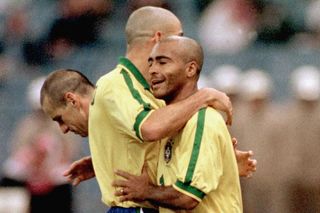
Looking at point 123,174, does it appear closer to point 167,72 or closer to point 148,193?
point 148,193

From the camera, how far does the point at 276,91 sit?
12547 mm

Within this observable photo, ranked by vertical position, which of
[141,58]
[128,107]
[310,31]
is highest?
[310,31]

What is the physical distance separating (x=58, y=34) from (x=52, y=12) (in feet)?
1.15

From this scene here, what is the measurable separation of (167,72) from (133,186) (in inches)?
23.6

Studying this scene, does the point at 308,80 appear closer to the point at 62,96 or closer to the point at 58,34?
the point at 58,34

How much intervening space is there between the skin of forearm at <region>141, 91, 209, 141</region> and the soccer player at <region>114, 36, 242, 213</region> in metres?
0.03

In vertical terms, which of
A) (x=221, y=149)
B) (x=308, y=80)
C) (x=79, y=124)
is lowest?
(x=221, y=149)

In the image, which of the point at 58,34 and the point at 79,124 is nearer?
the point at 79,124

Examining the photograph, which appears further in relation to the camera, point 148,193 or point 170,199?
point 148,193

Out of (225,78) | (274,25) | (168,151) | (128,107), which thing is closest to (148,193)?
(168,151)

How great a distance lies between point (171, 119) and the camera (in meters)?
6.21

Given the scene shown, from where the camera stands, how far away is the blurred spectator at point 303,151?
10.9 metres

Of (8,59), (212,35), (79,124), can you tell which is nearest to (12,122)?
(8,59)

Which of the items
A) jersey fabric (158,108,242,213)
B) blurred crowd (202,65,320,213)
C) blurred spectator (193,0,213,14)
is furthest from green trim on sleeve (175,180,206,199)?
blurred spectator (193,0,213,14)
